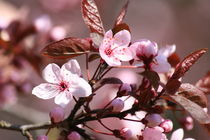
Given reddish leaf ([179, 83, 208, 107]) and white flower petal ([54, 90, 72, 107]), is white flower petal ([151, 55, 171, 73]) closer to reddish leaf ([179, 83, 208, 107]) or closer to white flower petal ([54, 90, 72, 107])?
reddish leaf ([179, 83, 208, 107])

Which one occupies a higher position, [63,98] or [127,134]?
[63,98]

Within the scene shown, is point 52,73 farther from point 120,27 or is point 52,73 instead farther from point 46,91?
point 120,27

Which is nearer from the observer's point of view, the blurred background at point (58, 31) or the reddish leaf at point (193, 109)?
the reddish leaf at point (193, 109)

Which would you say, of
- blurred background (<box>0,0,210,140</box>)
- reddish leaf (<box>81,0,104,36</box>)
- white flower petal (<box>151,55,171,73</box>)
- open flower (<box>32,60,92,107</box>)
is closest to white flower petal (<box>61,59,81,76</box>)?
open flower (<box>32,60,92,107</box>)

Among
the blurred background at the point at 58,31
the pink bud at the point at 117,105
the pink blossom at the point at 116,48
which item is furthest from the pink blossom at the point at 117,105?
the blurred background at the point at 58,31

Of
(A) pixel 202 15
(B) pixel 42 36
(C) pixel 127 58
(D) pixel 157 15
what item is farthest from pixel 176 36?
(C) pixel 127 58

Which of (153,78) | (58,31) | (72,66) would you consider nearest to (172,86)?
(153,78)

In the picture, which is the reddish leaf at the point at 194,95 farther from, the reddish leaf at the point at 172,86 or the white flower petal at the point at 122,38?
the white flower petal at the point at 122,38
